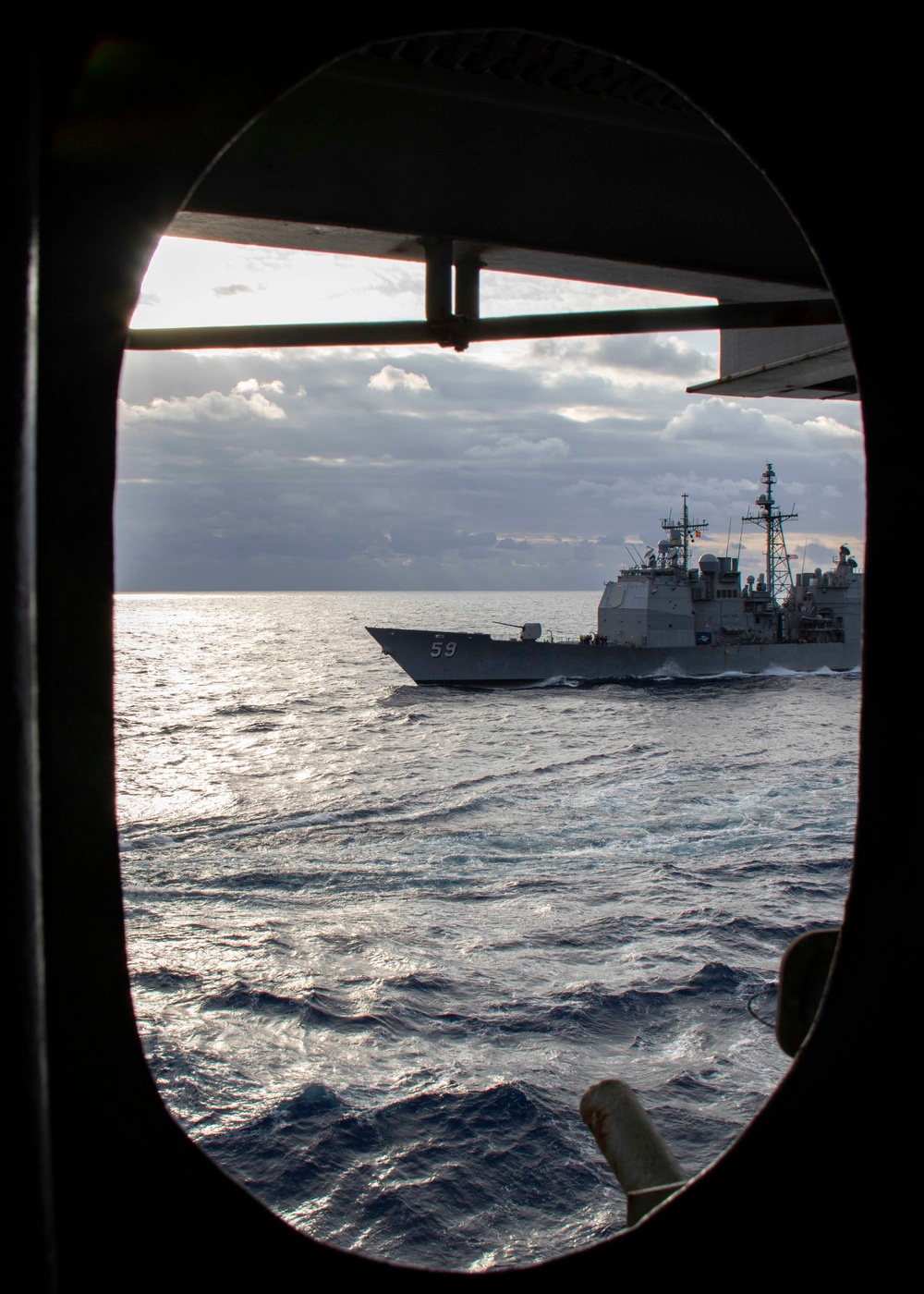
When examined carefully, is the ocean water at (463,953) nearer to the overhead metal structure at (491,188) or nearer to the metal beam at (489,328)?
the metal beam at (489,328)

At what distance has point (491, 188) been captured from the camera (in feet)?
10.2

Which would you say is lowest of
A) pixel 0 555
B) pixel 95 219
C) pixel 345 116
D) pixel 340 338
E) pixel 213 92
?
pixel 0 555

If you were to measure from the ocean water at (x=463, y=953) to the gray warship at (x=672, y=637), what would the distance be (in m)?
9.14

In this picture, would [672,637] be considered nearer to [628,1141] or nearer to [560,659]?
[560,659]

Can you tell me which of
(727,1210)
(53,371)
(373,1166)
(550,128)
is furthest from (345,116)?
(373,1166)

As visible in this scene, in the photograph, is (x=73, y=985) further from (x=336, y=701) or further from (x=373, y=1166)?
(x=336, y=701)

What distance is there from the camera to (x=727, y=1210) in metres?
1.21

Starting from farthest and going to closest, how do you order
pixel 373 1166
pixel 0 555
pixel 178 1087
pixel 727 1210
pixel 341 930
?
1. pixel 341 930
2. pixel 178 1087
3. pixel 373 1166
4. pixel 727 1210
5. pixel 0 555

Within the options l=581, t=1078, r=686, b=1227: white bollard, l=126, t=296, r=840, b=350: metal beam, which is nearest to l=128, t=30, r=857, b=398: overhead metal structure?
l=126, t=296, r=840, b=350: metal beam

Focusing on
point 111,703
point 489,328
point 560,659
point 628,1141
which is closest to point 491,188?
point 489,328

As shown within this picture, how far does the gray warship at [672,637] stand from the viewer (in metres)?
37.0

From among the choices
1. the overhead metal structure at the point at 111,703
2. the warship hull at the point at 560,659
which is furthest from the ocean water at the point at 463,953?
the warship hull at the point at 560,659

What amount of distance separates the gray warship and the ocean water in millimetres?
9137

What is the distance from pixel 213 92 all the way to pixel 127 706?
4441 centimetres
